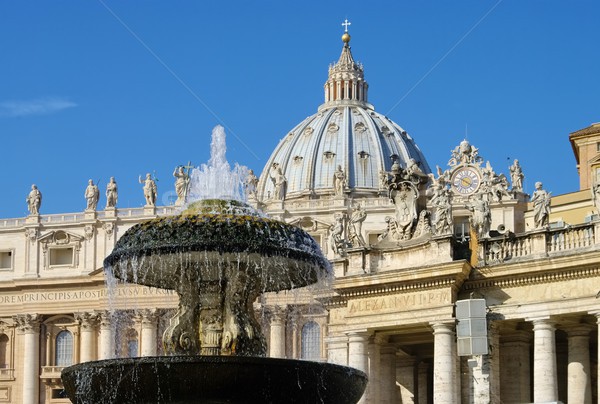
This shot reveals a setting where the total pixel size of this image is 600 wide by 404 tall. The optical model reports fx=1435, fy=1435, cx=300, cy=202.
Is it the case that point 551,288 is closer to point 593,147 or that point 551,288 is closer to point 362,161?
point 593,147

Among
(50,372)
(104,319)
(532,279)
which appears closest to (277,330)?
(104,319)

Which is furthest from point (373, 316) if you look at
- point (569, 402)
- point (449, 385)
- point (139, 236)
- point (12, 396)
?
point (12, 396)

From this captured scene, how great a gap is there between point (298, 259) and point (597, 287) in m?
12.5

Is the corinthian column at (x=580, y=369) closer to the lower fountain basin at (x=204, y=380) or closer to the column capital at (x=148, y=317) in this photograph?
the lower fountain basin at (x=204, y=380)

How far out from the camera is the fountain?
77.8 feet

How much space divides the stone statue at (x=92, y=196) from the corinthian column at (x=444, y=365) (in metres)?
74.9

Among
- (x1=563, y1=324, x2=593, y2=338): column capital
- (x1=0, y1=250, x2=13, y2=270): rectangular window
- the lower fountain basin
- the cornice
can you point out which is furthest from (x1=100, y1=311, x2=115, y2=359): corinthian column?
the lower fountain basin

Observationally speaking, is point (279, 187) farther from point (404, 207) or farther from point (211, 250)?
point (211, 250)

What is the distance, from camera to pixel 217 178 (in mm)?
28922

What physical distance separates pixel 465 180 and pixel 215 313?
71.3 metres

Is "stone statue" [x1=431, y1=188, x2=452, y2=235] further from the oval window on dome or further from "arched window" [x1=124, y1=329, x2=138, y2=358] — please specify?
the oval window on dome

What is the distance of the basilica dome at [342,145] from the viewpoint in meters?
164

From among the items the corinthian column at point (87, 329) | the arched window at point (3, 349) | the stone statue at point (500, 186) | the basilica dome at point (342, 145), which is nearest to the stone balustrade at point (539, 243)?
the stone statue at point (500, 186)

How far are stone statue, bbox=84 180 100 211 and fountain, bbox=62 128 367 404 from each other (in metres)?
83.7
